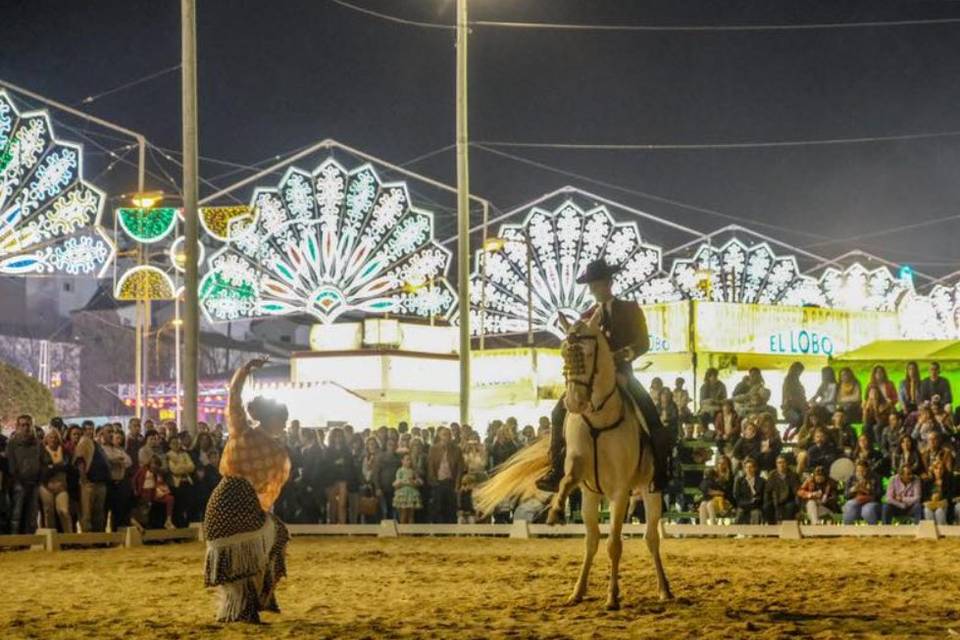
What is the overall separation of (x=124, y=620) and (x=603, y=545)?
9844 millimetres

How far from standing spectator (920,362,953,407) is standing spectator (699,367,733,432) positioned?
3.30 m

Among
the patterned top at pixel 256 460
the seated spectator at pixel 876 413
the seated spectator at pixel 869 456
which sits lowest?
the seated spectator at pixel 869 456

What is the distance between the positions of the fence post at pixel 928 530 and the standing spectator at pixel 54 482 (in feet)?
42.8

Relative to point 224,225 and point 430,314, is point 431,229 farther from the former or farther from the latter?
point 224,225

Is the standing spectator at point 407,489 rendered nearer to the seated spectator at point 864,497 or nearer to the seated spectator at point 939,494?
the seated spectator at point 864,497

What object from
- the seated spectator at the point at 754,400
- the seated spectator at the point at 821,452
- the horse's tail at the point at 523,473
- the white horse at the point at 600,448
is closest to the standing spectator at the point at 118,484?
the seated spectator at the point at 754,400

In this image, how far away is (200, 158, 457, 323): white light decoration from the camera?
47.0m

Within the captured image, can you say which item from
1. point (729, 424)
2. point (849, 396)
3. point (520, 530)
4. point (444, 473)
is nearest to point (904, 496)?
point (849, 396)

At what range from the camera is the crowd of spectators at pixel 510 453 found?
20953 mm

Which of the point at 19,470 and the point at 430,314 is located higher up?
the point at 430,314

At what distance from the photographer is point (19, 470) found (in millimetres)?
21547

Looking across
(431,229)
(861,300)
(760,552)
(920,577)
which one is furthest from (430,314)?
(920,577)

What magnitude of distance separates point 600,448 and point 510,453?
43.2 feet

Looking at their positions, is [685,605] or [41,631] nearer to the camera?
[41,631]
